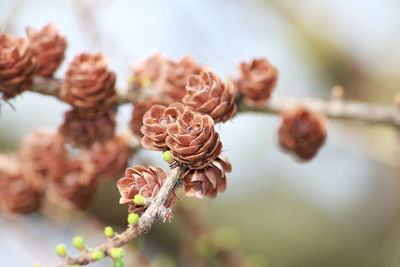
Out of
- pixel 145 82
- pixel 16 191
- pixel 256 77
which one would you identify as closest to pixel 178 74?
pixel 145 82

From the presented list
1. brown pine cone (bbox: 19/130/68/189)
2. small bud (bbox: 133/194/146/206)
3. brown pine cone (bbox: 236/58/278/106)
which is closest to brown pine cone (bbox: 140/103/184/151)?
small bud (bbox: 133/194/146/206)

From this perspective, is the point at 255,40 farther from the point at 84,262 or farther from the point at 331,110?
the point at 84,262

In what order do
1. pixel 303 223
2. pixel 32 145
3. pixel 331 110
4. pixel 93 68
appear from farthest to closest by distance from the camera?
1. pixel 303 223
2. pixel 32 145
3. pixel 331 110
4. pixel 93 68

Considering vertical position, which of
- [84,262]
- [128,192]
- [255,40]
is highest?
[255,40]

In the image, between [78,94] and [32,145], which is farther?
[32,145]

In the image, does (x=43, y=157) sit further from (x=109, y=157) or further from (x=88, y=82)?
(x=88, y=82)

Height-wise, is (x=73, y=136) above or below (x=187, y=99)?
above

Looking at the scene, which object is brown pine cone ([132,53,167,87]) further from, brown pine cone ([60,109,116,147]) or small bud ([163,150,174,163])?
small bud ([163,150,174,163])

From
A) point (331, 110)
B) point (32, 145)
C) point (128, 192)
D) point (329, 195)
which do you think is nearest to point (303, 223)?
point (329, 195)

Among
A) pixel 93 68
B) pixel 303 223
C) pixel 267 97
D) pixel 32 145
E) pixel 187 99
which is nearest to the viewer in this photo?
pixel 187 99
